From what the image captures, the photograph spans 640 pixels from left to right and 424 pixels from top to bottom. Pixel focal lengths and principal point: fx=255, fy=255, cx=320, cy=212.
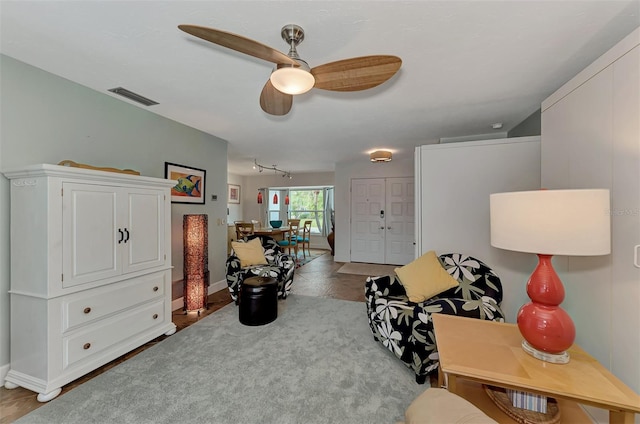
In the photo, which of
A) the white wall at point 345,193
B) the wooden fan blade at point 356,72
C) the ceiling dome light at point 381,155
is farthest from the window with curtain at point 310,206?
the wooden fan blade at point 356,72

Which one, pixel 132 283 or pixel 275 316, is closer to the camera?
pixel 132 283

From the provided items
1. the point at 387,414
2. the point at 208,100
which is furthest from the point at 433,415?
the point at 208,100

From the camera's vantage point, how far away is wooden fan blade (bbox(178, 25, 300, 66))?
1156mm

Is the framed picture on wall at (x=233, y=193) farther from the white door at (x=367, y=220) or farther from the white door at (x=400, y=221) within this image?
the white door at (x=400, y=221)

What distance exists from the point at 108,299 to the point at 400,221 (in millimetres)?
5270

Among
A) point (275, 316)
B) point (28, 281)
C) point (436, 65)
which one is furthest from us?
point (275, 316)

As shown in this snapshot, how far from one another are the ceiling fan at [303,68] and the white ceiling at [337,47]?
229 millimetres

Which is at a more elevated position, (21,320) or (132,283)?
(132,283)

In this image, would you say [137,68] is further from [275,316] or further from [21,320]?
[275,316]

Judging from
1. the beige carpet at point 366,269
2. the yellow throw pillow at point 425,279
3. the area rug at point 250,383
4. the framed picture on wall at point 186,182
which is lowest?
the area rug at point 250,383

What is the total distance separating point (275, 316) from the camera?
3.01 m

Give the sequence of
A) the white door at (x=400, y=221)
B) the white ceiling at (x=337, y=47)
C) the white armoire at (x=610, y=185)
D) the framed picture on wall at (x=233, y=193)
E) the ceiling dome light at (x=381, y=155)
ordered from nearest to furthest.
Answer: the white armoire at (x=610, y=185) < the white ceiling at (x=337, y=47) < the ceiling dome light at (x=381, y=155) < the white door at (x=400, y=221) < the framed picture on wall at (x=233, y=193)

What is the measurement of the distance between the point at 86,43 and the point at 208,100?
0.98 m

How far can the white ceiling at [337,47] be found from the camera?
4.60 feet
